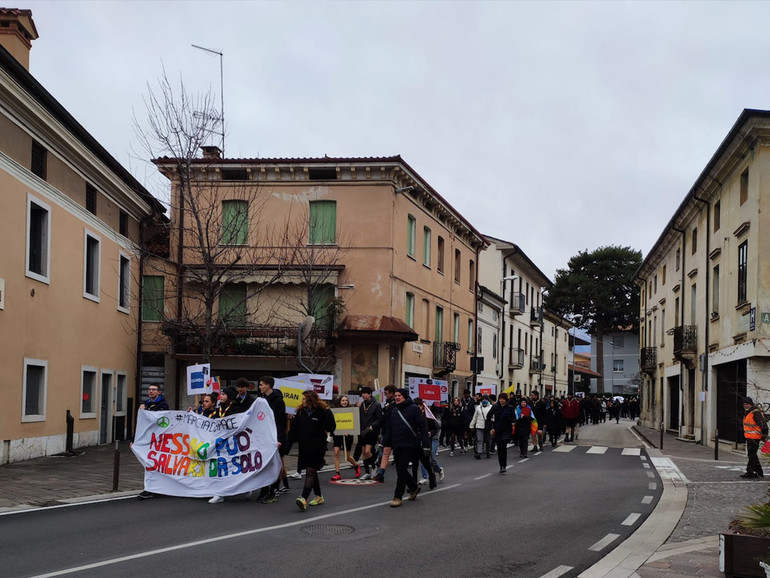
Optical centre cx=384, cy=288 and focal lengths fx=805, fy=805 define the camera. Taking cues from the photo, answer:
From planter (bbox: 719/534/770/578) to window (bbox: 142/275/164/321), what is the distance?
24.4 metres

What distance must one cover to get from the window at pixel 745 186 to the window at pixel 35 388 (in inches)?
823

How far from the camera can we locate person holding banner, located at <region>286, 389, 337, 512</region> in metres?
11.4

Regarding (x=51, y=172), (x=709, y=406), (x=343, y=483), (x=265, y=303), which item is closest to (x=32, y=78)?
(x=51, y=172)

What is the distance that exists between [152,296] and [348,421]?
14178 mm

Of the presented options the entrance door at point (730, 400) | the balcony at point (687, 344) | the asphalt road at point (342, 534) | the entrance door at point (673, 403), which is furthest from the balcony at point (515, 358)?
the asphalt road at point (342, 534)

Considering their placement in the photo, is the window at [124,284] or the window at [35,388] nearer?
the window at [35,388]

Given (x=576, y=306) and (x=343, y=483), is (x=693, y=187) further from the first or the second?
(x=576, y=306)

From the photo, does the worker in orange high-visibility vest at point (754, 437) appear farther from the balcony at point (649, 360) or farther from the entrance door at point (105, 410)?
the balcony at point (649, 360)

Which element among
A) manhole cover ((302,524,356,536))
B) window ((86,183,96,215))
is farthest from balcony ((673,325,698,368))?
manhole cover ((302,524,356,536))

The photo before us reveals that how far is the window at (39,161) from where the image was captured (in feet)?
63.2

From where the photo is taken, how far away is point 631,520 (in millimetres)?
11102

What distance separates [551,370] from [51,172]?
5311 centimetres

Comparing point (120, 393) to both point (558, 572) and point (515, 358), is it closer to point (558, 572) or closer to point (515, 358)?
point (558, 572)

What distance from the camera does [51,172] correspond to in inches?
798
